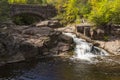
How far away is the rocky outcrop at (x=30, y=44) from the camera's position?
184ft

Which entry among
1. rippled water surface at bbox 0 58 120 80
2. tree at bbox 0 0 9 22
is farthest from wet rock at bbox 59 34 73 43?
tree at bbox 0 0 9 22

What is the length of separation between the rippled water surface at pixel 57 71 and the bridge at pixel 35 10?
131 feet

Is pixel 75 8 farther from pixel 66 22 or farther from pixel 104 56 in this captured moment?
pixel 104 56

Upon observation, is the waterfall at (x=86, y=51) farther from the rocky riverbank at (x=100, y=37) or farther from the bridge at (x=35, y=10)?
the bridge at (x=35, y=10)

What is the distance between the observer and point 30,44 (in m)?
60.2

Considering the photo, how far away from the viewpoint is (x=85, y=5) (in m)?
88.5

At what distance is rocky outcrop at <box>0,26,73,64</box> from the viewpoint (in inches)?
2208

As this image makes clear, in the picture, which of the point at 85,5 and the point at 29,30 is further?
the point at 85,5

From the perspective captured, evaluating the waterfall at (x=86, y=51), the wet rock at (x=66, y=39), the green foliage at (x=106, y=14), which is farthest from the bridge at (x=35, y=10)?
the waterfall at (x=86, y=51)

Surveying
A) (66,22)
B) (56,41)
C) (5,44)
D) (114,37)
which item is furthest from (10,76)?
(66,22)

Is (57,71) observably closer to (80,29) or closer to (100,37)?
(100,37)

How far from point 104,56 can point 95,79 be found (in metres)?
17.5

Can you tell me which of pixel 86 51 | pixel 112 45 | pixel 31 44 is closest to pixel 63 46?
pixel 86 51

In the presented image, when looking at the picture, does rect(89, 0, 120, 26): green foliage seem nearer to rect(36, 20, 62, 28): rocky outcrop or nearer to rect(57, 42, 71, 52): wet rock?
rect(57, 42, 71, 52): wet rock
